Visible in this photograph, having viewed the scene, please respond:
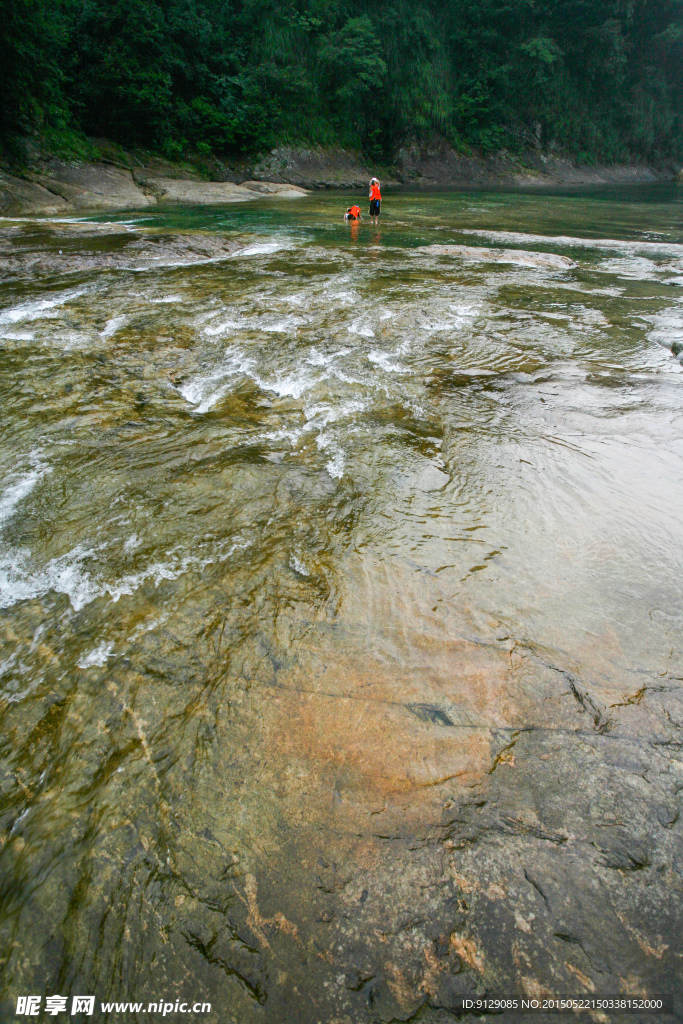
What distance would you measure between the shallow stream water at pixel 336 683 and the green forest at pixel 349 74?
64.2ft

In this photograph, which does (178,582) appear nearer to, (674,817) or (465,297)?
(674,817)

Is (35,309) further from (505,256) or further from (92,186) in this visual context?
(92,186)

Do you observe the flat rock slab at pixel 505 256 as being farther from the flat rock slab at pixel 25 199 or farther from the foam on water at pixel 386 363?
the flat rock slab at pixel 25 199

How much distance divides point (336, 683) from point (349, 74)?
3680 centimetres

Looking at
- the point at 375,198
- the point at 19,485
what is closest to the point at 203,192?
the point at 375,198

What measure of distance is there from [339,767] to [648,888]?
1003 mm

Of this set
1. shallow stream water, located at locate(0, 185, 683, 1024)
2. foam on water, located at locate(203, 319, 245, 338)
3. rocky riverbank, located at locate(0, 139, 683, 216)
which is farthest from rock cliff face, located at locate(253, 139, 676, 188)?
shallow stream water, located at locate(0, 185, 683, 1024)

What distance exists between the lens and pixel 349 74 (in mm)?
29344

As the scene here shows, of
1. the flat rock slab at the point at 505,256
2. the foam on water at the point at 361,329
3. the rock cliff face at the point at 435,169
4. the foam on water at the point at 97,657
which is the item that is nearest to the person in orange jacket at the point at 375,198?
the flat rock slab at the point at 505,256

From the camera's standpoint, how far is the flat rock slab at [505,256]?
1007cm

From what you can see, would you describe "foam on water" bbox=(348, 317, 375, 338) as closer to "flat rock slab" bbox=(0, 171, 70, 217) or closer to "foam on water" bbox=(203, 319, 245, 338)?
"foam on water" bbox=(203, 319, 245, 338)

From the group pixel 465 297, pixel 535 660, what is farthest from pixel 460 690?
pixel 465 297

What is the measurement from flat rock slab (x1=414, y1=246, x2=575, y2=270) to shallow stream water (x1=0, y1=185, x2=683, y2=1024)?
234 inches

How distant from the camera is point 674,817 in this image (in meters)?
1.77
